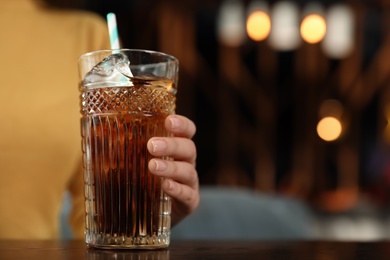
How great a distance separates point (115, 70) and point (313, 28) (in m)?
5.53

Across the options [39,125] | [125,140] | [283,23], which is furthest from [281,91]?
[125,140]

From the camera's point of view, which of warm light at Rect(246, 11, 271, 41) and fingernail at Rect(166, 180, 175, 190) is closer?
fingernail at Rect(166, 180, 175, 190)

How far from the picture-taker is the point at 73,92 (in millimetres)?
1438

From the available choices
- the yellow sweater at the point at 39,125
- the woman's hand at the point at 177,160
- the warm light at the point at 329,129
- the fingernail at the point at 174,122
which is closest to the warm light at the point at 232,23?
the warm light at the point at 329,129

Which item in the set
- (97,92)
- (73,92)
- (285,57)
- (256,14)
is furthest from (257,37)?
(97,92)

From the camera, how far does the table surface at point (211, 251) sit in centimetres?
71

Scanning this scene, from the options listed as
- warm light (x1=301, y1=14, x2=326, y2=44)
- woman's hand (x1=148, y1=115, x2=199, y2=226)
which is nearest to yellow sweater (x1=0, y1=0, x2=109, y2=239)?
woman's hand (x1=148, y1=115, x2=199, y2=226)

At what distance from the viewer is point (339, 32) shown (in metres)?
6.34

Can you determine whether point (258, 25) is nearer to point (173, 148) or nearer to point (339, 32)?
point (339, 32)

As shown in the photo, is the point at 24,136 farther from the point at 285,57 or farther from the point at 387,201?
the point at 285,57

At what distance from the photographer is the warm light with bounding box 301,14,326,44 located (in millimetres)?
6094

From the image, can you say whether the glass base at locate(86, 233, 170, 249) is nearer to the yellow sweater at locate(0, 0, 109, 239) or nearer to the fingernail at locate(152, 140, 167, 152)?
the fingernail at locate(152, 140, 167, 152)

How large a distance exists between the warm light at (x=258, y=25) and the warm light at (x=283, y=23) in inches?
6.1

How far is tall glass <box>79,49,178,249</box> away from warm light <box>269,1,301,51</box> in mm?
5591
